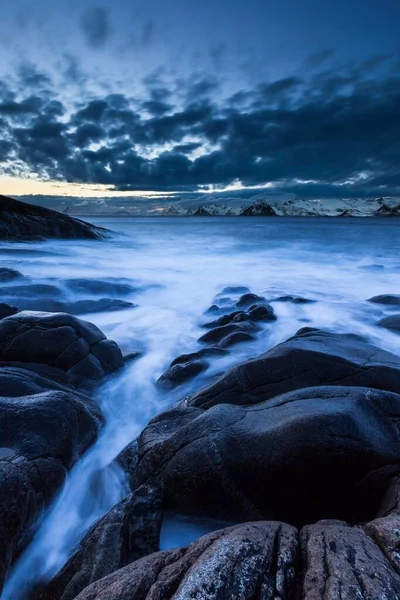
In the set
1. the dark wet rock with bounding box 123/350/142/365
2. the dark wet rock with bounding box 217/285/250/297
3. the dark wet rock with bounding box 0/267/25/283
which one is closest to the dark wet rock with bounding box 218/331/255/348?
the dark wet rock with bounding box 123/350/142/365

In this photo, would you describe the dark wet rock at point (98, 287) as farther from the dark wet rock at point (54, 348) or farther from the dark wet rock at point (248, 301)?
the dark wet rock at point (54, 348)

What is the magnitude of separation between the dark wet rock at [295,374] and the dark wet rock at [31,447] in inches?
59.9

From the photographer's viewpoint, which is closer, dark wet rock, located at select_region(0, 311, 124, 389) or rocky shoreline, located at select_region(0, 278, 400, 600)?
rocky shoreline, located at select_region(0, 278, 400, 600)

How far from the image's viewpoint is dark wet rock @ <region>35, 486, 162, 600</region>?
2832 millimetres

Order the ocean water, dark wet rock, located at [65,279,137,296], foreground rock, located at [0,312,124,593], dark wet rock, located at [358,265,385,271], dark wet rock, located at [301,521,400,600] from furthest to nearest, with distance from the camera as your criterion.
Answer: dark wet rock, located at [358,265,385,271], dark wet rock, located at [65,279,137,296], the ocean water, foreground rock, located at [0,312,124,593], dark wet rock, located at [301,521,400,600]

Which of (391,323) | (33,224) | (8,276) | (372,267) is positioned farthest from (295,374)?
(33,224)

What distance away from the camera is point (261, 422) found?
3523 millimetres

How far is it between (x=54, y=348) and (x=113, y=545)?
3427 millimetres

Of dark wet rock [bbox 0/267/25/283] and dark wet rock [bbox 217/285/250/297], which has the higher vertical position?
dark wet rock [bbox 0/267/25/283]

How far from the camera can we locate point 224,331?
27.4 feet

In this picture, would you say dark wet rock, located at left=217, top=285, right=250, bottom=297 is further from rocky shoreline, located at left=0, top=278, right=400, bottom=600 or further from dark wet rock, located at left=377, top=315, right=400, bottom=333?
rocky shoreline, located at left=0, top=278, right=400, bottom=600

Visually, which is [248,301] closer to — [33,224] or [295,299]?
[295,299]

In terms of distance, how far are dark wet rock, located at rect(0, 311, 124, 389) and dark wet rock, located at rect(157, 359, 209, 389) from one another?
1.06 m

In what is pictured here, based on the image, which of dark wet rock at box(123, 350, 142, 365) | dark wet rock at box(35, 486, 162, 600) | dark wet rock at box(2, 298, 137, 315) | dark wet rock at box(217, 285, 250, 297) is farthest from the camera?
dark wet rock at box(217, 285, 250, 297)
